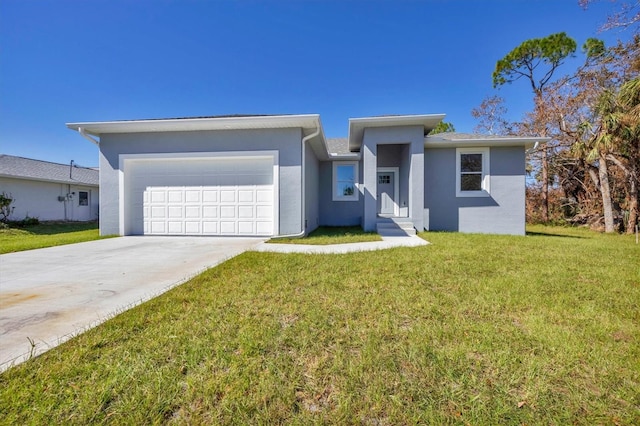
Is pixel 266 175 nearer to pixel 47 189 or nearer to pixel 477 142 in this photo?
pixel 477 142

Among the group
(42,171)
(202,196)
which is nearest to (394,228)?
(202,196)

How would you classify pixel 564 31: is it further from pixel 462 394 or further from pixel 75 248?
pixel 75 248

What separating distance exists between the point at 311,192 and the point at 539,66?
57.9 feet

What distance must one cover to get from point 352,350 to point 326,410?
606mm

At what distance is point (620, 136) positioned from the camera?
31.3 ft

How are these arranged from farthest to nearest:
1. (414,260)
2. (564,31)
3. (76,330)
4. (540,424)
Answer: (564,31), (414,260), (76,330), (540,424)

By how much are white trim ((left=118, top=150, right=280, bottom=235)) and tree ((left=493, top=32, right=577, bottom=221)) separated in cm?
1515

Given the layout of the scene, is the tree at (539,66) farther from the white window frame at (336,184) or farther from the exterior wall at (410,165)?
the white window frame at (336,184)

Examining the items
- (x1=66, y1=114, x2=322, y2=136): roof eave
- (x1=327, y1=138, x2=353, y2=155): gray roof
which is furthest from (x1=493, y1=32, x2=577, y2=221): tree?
(x1=66, y1=114, x2=322, y2=136): roof eave

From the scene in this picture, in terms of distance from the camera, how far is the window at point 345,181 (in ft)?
36.4

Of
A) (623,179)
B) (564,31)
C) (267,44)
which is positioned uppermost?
(564,31)

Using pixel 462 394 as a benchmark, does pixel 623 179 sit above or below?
above

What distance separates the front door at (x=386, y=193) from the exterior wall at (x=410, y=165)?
250cm

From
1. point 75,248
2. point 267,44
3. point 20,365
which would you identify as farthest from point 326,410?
point 267,44
